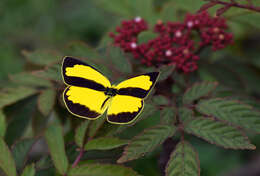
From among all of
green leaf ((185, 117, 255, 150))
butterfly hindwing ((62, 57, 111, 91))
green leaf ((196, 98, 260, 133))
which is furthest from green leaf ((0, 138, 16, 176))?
green leaf ((196, 98, 260, 133))

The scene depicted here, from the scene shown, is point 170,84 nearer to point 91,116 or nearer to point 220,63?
point 220,63

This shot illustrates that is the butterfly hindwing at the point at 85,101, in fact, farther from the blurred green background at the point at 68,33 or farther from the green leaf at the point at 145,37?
the blurred green background at the point at 68,33

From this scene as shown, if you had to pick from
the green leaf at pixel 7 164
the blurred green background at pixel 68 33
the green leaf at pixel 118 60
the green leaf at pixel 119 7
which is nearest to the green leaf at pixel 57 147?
the green leaf at pixel 7 164

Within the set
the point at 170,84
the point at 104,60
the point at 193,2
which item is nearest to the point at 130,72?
the point at 104,60

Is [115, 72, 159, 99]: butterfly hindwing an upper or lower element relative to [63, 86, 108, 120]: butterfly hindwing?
upper

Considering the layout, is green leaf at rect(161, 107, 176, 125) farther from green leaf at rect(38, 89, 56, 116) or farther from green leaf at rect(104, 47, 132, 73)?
green leaf at rect(38, 89, 56, 116)
